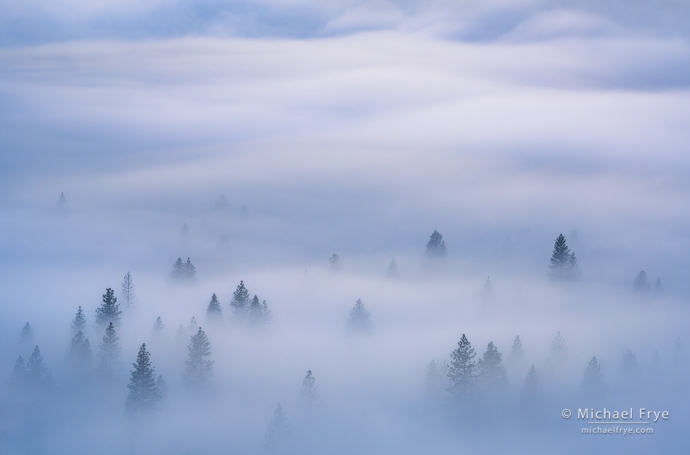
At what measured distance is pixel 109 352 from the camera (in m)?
89.6

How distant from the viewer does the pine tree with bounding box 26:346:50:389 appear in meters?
88.3

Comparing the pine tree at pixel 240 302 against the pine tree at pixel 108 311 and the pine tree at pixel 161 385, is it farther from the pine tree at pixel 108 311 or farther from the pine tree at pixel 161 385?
the pine tree at pixel 161 385

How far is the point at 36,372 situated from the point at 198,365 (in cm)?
1759

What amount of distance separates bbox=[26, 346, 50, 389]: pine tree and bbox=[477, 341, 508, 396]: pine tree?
4813cm

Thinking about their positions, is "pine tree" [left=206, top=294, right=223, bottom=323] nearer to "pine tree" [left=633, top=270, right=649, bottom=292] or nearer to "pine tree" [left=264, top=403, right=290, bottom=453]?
"pine tree" [left=264, top=403, right=290, bottom=453]

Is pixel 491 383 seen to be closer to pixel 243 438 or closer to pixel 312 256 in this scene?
pixel 243 438

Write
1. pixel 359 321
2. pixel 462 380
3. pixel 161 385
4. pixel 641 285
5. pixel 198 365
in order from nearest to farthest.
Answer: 1. pixel 462 380
2. pixel 161 385
3. pixel 198 365
4. pixel 359 321
5. pixel 641 285

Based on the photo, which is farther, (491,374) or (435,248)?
(435,248)

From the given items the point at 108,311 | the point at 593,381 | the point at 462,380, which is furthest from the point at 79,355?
the point at 593,381

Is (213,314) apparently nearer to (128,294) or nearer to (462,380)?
(128,294)

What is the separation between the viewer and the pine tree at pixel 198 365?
89.2 meters

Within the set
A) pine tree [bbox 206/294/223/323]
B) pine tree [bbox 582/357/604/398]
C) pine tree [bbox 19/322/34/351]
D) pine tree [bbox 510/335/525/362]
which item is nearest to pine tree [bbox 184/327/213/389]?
pine tree [bbox 206/294/223/323]

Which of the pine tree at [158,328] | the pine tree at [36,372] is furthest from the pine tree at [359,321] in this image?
the pine tree at [36,372]

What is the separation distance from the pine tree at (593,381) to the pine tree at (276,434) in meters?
33.9
